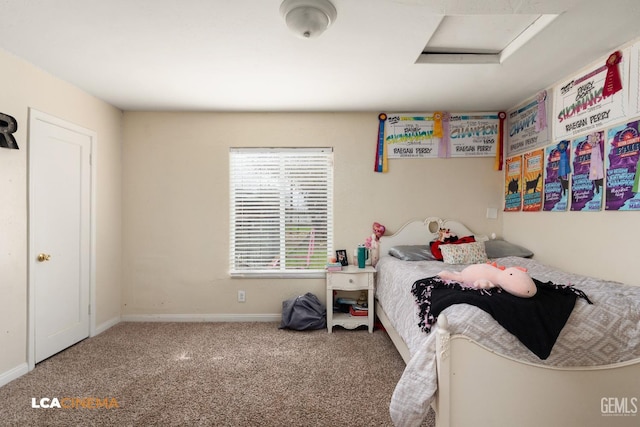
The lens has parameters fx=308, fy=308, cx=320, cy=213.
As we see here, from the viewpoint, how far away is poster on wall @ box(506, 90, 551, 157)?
2877mm

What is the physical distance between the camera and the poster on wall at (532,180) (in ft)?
9.62

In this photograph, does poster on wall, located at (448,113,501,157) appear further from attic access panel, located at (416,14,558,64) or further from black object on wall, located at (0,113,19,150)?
black object on wall, located at (0,113,19,150)

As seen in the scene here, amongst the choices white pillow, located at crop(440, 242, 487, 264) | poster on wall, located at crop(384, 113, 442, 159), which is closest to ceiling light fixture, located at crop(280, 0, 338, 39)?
poster on wall, located at crop(384, 113, 442, 159)

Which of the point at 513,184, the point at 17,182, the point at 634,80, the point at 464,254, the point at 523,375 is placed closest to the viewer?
the point at 523,375

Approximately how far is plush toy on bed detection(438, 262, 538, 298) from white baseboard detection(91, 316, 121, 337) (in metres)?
3.37

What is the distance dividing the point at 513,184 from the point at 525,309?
2253 millimetres

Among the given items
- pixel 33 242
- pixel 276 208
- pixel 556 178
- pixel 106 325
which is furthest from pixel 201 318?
pixel 556 178

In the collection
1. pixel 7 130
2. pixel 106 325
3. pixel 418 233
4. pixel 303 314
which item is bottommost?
pixel 106 325

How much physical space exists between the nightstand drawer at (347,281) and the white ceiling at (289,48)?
5.85 ft

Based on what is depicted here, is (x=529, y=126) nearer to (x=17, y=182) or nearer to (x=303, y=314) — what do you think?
(x=303, y=314)

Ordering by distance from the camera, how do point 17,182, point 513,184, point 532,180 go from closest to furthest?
point 17,182
point 532,180
point 513,184

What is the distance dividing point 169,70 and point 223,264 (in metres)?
2.01

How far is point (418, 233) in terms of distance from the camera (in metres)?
3.46

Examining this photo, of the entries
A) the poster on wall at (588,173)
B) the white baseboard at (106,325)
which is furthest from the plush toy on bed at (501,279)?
the white baseboard at (106,325)
